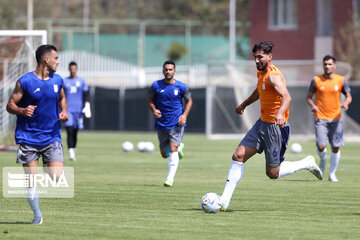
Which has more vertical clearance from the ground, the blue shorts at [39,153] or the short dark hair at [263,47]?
the short dark hair at [263,47]

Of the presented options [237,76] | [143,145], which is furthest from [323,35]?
[143,145]

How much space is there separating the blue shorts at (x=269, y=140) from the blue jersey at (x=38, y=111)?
9.02 feet

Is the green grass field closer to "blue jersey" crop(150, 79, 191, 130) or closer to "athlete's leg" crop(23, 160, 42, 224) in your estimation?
"athlete's leg" crop(23, 160, 42, 224)

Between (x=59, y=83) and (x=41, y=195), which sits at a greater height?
(x=59, y=83)

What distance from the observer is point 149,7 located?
84.5m

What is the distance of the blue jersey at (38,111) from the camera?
34.2 ft

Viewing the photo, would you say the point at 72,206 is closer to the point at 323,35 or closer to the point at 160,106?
the point at 160,106

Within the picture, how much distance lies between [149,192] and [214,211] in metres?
2.95

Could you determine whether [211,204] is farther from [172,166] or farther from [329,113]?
[329,113]

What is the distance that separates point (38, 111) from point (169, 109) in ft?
18.6

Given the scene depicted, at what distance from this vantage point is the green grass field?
9852 millimetres

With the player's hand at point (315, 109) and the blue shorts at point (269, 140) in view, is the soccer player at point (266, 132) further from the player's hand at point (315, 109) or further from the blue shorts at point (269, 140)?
the player's hand at point (315, 109)

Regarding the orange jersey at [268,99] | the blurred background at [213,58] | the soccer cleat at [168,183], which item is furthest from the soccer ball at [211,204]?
the blurred background at [213,58]

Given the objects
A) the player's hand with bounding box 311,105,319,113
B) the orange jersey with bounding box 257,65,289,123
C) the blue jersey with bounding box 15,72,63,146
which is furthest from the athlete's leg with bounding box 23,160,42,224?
the player's hand with bounding box 311,105,319,113
